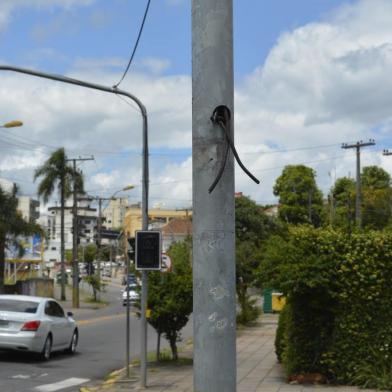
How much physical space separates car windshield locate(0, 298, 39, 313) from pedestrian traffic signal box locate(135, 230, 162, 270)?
19.8ft

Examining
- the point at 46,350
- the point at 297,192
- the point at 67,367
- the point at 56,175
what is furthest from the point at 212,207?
the point at 297,192

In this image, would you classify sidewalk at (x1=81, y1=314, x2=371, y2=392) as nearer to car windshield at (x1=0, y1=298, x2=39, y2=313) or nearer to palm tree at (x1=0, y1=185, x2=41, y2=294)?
car windshield at (x1=0, y1=298, x2=39, y2=313)

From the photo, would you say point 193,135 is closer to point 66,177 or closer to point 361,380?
point 361,380

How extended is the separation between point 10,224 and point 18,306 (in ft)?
118

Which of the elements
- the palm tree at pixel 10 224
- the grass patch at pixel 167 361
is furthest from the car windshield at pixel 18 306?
the palm tree at pixel 10 224

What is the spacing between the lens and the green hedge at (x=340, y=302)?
12.3 m

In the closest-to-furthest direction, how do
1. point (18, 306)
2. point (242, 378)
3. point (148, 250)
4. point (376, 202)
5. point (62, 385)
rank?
1. point (148, 250)
2. point (242, 378)
3. point (62, 385)
4. point (18, 306)
5. point (376, 202)

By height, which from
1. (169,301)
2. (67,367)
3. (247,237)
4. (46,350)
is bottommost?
(67,367)

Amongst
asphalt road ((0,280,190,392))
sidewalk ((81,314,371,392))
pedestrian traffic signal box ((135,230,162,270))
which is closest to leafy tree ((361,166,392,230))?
asphalt road ((0,280,190,392))

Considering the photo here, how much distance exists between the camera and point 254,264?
32.6 m

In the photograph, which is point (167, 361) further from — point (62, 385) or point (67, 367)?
point (62, 385)

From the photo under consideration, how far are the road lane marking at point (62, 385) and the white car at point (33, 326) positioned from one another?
8.69 feet

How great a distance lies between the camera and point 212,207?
5.00 m

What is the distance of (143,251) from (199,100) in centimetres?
908
